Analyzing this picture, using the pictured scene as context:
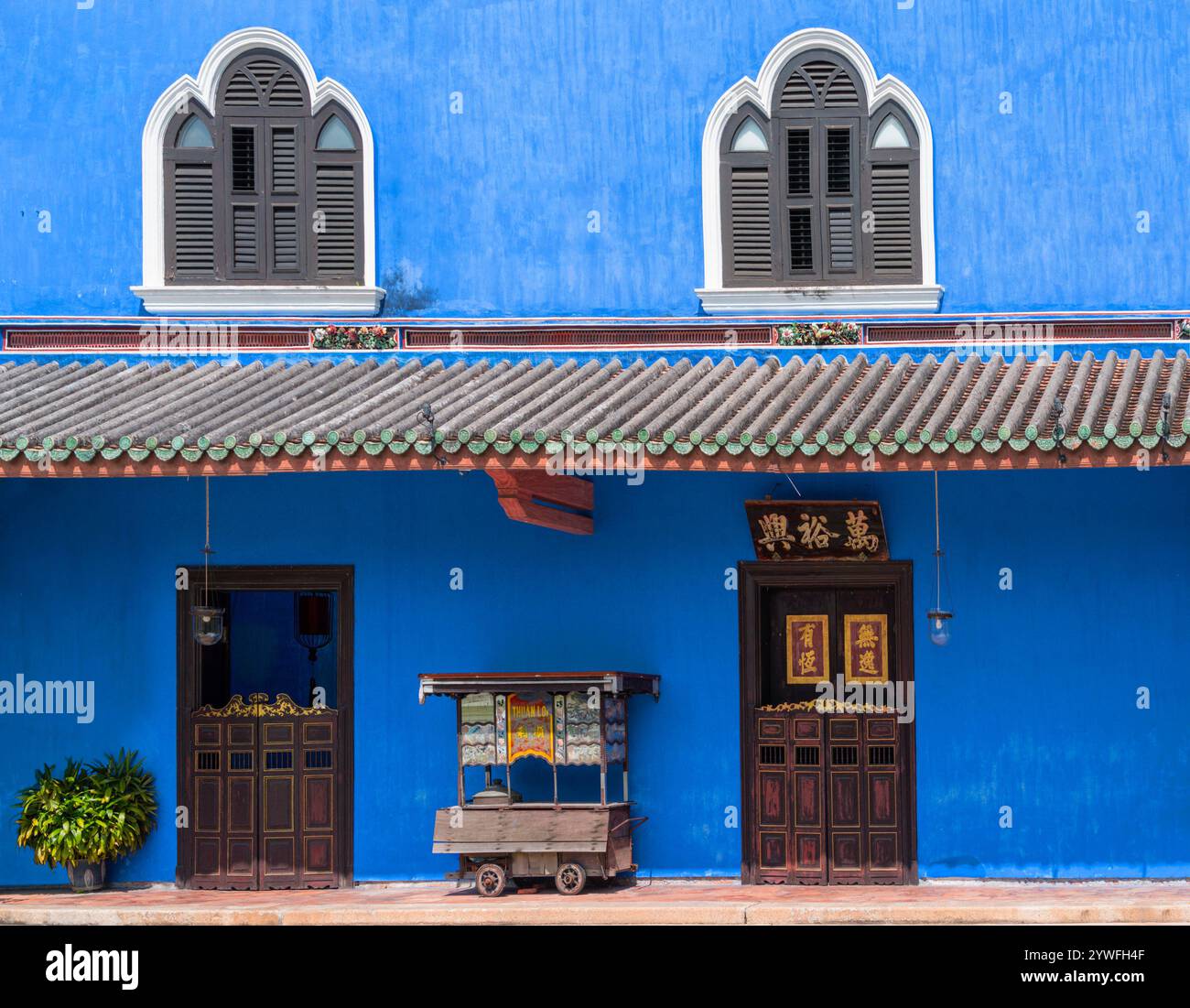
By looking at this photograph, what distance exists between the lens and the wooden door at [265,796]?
12758 mm

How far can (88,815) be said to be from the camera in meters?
12.5

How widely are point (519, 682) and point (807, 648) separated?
2.32m

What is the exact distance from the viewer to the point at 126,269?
1355cm

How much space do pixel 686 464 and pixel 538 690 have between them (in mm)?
1996

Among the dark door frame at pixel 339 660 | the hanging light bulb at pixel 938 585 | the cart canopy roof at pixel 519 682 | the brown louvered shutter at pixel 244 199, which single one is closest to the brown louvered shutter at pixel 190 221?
the brown louvered shutter at pixel 244 199

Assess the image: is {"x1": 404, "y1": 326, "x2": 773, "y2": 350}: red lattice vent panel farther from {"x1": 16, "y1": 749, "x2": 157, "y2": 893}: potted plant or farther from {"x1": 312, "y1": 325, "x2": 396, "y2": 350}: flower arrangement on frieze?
{"x1": 16, "y1": 749, "x2": 157, "y2": 893}: potted plant

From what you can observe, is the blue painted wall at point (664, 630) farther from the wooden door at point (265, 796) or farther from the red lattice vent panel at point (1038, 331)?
the red lattice vent panel at point (1038, 331)

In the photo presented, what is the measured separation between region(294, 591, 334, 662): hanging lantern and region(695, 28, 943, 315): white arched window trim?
448 cm

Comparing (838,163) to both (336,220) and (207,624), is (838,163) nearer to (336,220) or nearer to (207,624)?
(336,220)

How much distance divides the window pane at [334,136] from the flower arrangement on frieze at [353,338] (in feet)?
4.64

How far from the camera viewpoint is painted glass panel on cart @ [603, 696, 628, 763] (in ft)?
39.8

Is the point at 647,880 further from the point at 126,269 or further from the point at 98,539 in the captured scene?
the point at 126,269

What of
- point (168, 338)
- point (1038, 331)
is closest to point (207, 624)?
point (168, 338)

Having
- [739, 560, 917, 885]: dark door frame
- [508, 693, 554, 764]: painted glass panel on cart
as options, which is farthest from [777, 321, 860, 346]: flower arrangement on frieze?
[508, 693, 554, 764]: painted glass panel on cart
